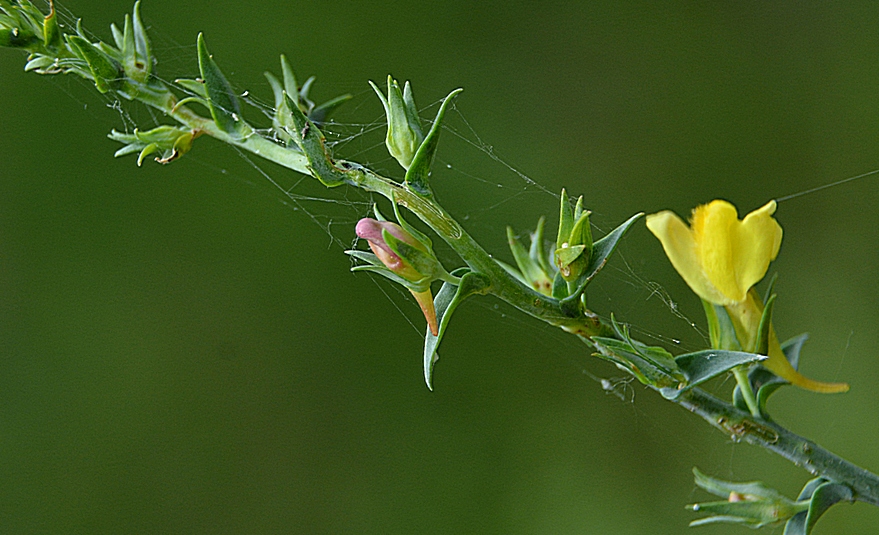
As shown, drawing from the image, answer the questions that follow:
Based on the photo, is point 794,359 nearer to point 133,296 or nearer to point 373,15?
point 373,15

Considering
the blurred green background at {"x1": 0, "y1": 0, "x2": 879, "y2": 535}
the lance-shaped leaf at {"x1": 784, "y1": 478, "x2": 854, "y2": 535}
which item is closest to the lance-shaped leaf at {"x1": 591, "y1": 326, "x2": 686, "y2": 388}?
the lance-shaped leaf at {"x1": 784, "y1": 478, "x2": 854, "y2": 535}

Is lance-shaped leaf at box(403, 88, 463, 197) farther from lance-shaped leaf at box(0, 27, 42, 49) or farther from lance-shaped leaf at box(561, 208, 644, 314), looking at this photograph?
lance-shaped leaf at box(0, 27, 42, 49)

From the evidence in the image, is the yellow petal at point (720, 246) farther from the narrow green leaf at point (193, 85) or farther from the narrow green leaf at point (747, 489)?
the narrow green leaf at point (193, 85)

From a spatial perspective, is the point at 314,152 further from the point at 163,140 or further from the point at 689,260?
the point at 689,260

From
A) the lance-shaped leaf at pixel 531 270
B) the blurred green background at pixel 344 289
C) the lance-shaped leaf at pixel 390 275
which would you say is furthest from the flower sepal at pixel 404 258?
the blurred green background at pixel 344 289

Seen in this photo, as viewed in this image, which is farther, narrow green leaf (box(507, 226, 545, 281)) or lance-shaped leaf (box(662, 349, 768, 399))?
narrow green leaf (box(507, 226, 545, 281))

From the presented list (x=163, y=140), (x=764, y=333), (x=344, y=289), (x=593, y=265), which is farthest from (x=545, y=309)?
(x=344, y=289)

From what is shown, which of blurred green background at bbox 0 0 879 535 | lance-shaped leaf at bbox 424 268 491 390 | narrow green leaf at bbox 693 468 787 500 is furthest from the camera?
blurred green background at bbox 0 0 879 535
